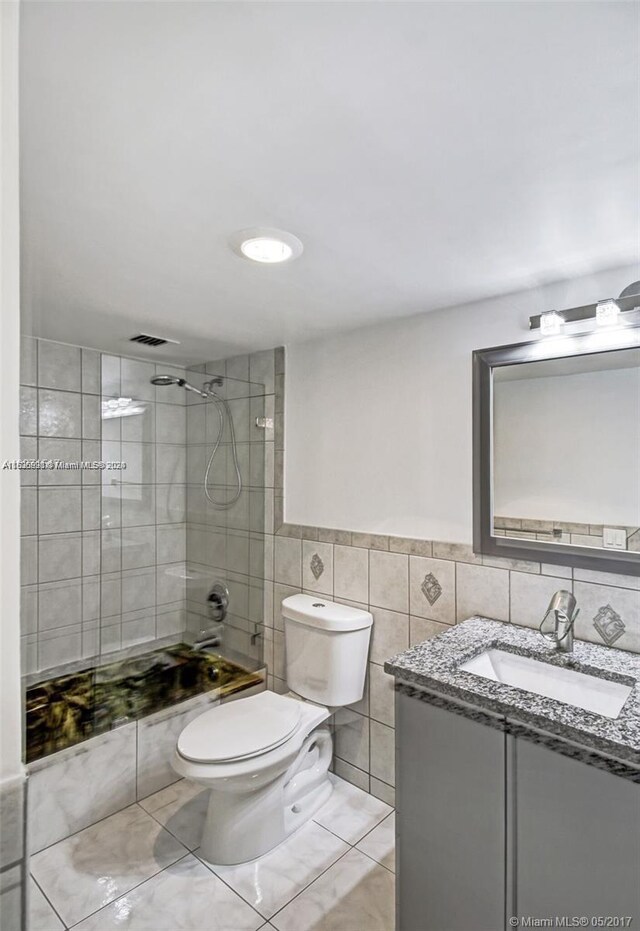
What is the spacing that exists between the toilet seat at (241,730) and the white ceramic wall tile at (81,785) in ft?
1.43

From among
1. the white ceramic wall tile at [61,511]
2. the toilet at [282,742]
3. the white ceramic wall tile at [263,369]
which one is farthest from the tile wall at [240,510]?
the white ceramic wall tile at [61,511]

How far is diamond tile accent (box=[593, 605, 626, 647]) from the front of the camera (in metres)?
1.56

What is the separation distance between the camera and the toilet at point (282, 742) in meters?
1.77

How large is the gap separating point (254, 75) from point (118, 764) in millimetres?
2427

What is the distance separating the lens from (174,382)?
2.62 meters

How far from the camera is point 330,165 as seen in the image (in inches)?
41.5

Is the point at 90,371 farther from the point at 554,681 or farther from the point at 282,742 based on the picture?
the point at 554,681

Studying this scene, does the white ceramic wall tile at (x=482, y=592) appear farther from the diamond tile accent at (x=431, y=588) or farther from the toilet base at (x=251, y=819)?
the toilet base at (x=251, y=819)

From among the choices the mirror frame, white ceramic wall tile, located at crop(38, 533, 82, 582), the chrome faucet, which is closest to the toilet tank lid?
the mirror frame

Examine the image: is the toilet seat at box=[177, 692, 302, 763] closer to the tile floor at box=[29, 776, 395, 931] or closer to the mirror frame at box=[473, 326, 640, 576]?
the tile floor at box=[29, 776, 395, 931]

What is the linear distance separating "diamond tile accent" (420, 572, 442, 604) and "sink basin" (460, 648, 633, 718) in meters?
0.39

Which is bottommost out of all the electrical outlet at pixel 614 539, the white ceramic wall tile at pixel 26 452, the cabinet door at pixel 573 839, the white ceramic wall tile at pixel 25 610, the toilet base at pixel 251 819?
the toilet base at pixel 251 819

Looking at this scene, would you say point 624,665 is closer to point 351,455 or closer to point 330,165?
point 351,455

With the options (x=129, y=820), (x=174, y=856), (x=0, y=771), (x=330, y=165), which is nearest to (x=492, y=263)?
(x=330, y=165)
